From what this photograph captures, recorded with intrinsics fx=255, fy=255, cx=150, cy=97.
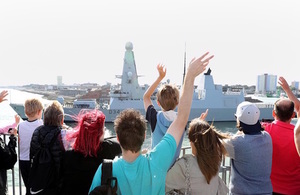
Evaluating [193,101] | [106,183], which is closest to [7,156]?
[106,183]

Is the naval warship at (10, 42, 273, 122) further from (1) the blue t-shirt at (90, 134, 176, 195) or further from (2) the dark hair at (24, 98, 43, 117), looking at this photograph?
(1) the blue t-shirt at (90, 134, 176, 195)

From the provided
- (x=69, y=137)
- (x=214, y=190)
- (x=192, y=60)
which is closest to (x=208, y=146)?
(x=214, y=190)

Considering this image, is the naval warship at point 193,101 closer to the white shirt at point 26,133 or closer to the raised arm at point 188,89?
the white shirt at point 26,133

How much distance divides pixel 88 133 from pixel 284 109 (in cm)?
165

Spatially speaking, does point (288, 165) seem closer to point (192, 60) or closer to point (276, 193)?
point (276, 193)

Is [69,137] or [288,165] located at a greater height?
[69,137]

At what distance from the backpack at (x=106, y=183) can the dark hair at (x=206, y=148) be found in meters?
0.59

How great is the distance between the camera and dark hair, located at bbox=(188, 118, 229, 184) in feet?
5.31

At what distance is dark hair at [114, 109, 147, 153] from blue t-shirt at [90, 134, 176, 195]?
0.08m

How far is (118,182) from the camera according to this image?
1359 mm

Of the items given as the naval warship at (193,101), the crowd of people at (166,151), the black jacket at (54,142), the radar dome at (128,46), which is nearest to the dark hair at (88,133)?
the crowd of people at (166,151)

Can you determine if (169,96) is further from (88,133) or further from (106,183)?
(106,183)

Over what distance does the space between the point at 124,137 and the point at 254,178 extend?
1.16 m

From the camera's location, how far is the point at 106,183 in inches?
50.6
